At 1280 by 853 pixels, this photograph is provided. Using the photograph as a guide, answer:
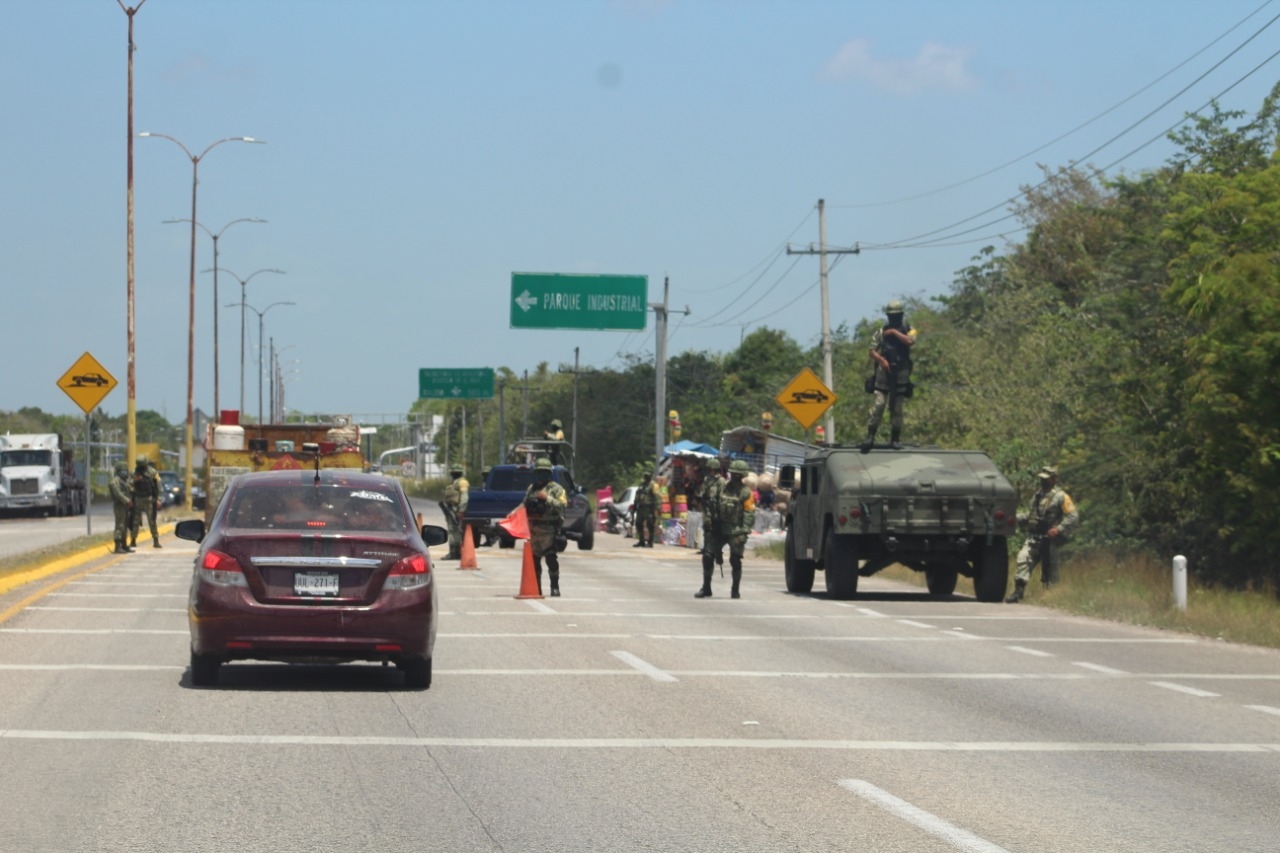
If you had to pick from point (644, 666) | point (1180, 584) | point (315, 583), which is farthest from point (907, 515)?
point (315, 583)

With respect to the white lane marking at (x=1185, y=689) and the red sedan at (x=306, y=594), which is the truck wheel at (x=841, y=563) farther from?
the red sedan at (x=306, y=594)

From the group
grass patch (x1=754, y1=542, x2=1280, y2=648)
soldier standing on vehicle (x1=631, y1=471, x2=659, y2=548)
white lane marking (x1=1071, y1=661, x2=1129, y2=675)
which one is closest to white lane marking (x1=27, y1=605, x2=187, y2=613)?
white lane marking (x1=1071, y1=661, x2=1129, y2=675)

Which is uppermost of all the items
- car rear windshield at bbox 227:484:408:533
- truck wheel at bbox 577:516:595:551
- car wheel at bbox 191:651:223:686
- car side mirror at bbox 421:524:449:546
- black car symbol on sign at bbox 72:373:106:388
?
black car symbol on sign at bbox 72:373:106:388

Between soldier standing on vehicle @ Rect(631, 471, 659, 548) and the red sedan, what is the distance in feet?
98.1

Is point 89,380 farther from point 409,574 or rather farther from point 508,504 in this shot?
A: point 409,574

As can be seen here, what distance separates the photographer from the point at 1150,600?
74.2ft

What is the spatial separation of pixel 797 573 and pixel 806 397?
1032cm

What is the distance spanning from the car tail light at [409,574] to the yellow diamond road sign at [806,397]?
22.8 metres

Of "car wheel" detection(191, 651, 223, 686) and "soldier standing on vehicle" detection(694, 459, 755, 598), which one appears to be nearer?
"car wheel" detection(191, 651, 223, 686)

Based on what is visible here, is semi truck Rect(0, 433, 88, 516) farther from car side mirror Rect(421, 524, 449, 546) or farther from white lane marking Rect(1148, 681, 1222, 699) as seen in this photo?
white lane marking Rect(1148, 681, 1222, 699)

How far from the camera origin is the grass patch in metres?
19.8

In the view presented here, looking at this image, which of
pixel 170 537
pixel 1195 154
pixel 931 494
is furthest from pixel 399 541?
pixel 170 537

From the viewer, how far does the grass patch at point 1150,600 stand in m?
19.8

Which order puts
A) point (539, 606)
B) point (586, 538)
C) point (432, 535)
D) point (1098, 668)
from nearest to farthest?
point (432, 535), point (1098, 668), point (539, 606), point (586, 538)
